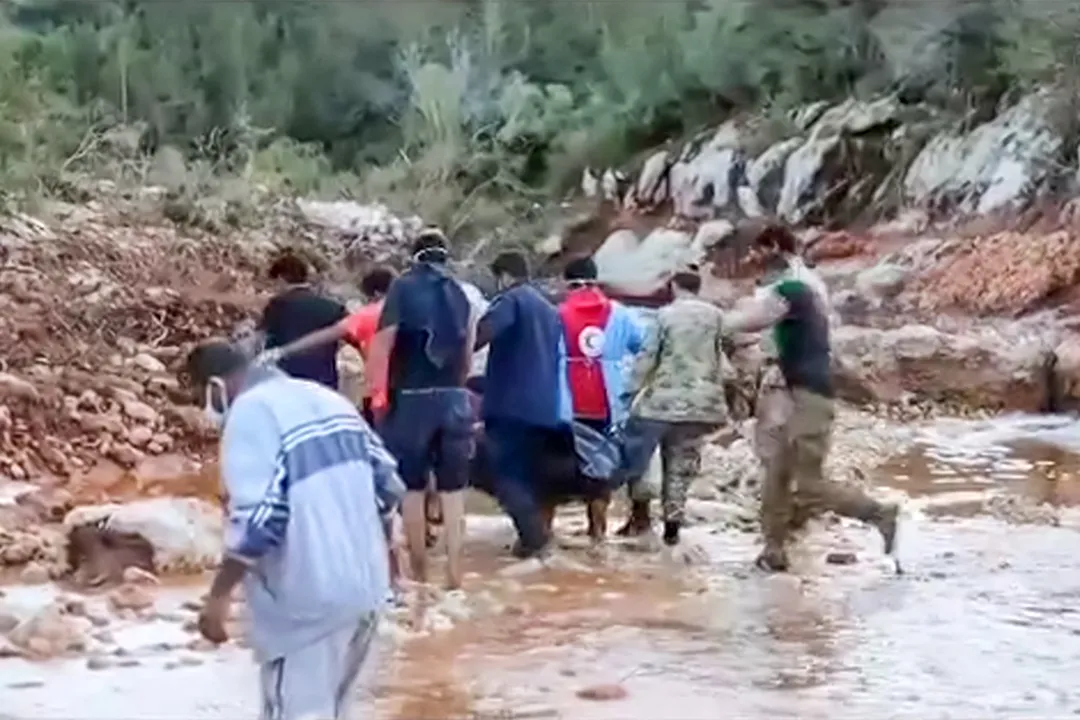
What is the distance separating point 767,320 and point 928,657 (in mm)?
1375

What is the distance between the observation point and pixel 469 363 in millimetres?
5551

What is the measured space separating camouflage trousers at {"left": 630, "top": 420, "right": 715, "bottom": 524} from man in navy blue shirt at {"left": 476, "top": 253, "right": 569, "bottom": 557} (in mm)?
353

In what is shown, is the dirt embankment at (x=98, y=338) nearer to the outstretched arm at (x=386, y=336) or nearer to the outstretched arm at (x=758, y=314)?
the outstretched arm at (x=386, y=336)

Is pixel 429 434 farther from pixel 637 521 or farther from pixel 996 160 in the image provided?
pixel 996 160

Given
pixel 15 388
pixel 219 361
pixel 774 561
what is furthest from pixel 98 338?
pixel 219 361

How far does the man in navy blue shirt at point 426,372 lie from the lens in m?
5.33

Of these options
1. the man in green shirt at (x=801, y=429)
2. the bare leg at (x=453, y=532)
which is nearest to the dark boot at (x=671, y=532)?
the man in green shirt at (x=801, y=429)

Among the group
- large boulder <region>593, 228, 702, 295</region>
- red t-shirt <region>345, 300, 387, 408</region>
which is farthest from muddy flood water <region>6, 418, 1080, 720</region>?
large boulder <region>593, 228, 702, 295</region>

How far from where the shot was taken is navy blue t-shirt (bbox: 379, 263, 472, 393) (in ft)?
17.5

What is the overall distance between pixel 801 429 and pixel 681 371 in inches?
21.6

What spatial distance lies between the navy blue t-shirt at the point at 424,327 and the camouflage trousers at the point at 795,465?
954 millimetres

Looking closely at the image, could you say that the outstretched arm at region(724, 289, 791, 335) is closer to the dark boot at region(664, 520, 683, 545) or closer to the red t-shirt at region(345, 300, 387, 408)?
the dark boot at region(664, 520, 683, 545)

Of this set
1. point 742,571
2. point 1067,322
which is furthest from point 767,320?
point 1067,322

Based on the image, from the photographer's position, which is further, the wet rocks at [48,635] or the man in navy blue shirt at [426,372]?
the man in navy blue shirt at [426,372]
